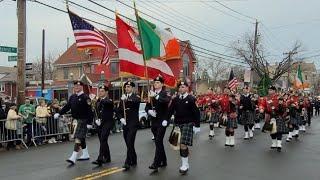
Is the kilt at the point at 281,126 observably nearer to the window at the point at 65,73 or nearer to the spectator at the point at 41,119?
the spectator at the point at 41,119

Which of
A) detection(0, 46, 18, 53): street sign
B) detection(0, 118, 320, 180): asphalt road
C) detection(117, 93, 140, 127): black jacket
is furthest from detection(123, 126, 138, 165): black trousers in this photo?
detection(0, 46, 18, 53): street sign

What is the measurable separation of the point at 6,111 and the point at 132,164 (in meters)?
7.53

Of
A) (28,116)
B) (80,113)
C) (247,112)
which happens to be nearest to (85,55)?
(28,116)

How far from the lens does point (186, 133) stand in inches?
395

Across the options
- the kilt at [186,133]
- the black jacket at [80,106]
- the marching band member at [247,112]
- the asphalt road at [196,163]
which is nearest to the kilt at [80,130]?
the black jacket at [80,106]

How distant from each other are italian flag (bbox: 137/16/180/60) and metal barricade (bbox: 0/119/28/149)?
6014 millimetres

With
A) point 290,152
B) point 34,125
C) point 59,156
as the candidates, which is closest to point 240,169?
point 290,152

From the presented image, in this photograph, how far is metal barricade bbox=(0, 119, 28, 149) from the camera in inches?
627

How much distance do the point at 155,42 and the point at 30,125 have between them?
6.59 meters

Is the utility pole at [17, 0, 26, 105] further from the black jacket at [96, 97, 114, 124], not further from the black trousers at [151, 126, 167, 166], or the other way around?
the black trousers at [151, 126, 167, 166]

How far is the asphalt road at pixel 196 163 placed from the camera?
984 cm

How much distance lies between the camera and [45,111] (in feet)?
58.2

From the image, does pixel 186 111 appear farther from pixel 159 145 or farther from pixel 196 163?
pixel 196 163

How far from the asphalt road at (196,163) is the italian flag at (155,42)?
2479 mm
